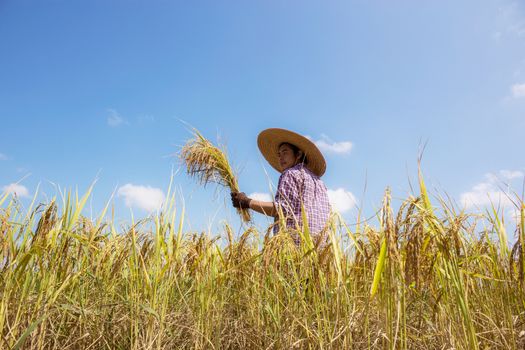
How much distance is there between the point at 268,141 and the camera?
438cm

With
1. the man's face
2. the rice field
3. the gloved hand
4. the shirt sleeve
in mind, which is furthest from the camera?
the man's face

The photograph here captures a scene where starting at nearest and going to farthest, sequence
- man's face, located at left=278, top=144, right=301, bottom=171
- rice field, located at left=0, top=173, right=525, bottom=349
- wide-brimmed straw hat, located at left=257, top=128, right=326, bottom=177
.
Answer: rice field, located at left=0, top=173, right=525, bottom=349 → man's face, located at left=278, top=144, right=301, bottom=171 → wide-brimmed straw hat, located at left=257, top=128, right=326, bottom=177

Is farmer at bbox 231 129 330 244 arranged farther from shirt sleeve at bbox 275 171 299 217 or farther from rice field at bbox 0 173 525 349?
rice field at bbox 0 173 525 349

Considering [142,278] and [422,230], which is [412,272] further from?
[142,278]

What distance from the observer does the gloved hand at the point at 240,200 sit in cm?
354

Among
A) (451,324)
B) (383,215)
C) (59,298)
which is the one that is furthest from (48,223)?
(451,324)

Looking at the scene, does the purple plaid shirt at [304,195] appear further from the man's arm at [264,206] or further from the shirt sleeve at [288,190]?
the man's arm at [264,206]

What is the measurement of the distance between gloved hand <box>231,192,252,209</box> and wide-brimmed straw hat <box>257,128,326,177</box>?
0.70 meters

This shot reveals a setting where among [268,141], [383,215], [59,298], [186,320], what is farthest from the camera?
[268,141]

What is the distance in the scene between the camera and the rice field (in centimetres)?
159

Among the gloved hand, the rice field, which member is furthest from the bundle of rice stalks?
the rice field

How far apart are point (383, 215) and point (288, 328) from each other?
29.8 inches

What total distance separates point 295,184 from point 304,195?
119 mm

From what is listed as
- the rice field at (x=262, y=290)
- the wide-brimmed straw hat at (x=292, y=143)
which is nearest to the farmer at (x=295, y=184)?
the wide-brimmed straw hat at (x=292, y=143)
